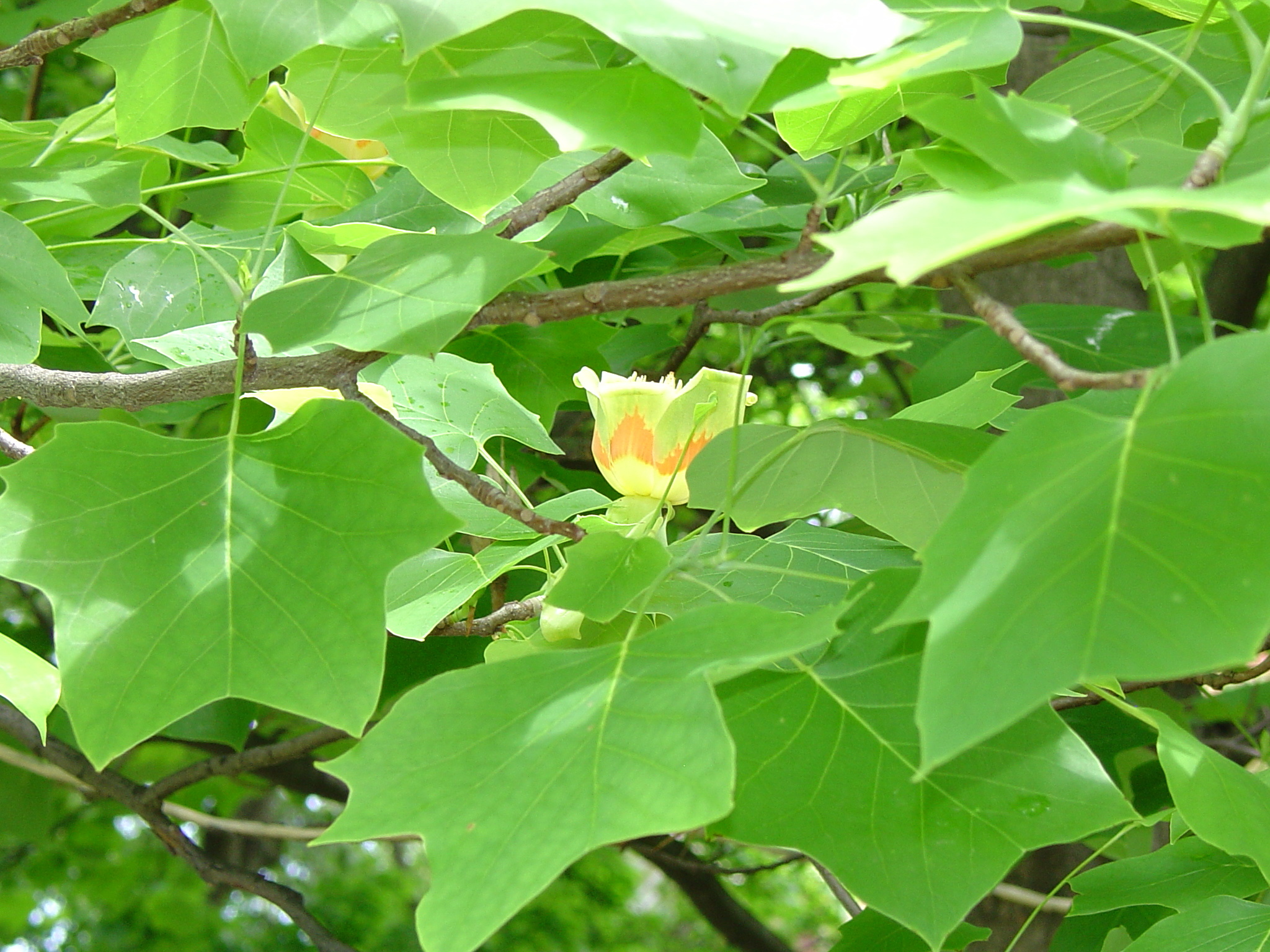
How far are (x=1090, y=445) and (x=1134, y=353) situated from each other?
753 millimetres

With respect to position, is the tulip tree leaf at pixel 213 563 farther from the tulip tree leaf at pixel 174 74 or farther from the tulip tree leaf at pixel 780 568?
the tulip tree leaf at pixel 174 74

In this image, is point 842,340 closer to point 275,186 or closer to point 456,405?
point 456,405

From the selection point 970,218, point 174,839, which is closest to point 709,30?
point 970,218

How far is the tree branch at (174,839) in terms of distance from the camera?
3.62ft

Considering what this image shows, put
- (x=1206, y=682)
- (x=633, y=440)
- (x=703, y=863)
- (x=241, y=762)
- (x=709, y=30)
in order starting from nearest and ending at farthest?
(x=709, y=30)
(x=633, y=440)
(x=1206, y=682)
(x=241, y=762)
(x=703, y=863)

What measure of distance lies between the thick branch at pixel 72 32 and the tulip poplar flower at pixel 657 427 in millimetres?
360

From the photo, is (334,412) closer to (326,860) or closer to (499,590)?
(499,590)

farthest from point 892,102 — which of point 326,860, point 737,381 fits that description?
point 326,860

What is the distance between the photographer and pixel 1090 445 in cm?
39

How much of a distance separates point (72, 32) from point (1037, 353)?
22.8 inches

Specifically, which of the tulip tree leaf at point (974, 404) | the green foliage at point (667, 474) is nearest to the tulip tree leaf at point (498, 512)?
the green foliage at point (667, 474)

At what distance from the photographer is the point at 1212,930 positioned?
0.64 metres

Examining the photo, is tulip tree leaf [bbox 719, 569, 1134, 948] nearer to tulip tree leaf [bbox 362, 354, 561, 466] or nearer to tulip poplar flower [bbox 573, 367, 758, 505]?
tulip poplar flower [bbox 573, 367, 758, 505]

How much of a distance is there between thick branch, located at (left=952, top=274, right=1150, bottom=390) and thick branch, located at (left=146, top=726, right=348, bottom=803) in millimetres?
819
